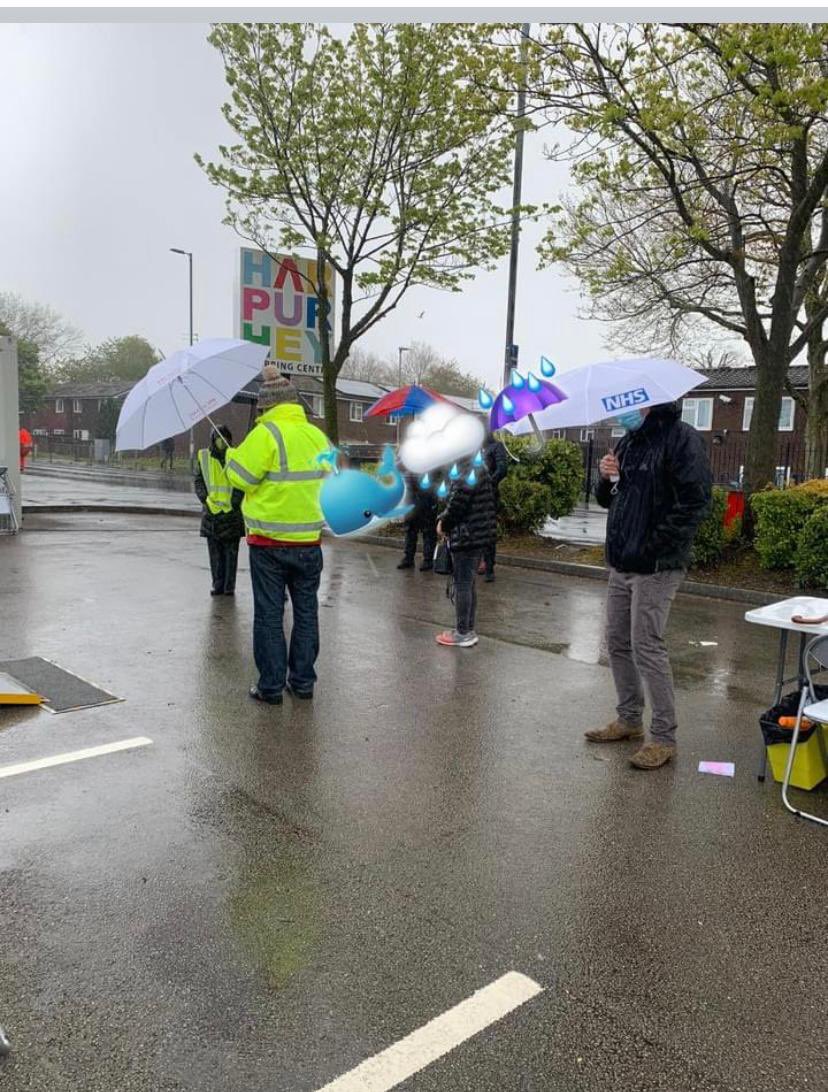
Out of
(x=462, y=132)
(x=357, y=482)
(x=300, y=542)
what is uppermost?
(x=462, y=132)

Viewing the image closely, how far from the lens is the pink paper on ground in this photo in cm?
452

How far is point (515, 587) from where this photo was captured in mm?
10641

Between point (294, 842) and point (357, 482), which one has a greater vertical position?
point (357, 482)

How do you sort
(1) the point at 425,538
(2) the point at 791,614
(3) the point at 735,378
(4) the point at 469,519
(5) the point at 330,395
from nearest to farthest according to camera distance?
(2) the point at 791,614, (4) the point at 469,519, (1) the point at 425,538, (5) the point at 330,395, (3) the point at 735,378

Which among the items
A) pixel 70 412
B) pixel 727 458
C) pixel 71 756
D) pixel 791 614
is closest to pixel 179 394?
pixel 71 756

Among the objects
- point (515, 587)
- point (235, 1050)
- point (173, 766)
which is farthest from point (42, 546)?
point (235, 1050)

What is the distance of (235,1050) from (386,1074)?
444 millimetres

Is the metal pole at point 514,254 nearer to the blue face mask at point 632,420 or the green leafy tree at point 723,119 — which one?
the green leafy tree at point 723,119

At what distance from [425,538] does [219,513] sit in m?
3.34

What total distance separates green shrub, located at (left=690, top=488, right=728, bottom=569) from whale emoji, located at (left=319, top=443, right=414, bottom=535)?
24.1ft

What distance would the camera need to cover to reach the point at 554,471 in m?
13.5

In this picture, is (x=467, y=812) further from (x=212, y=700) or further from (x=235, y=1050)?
(x=212, y=700)

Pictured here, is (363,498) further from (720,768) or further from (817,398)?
(817,398)

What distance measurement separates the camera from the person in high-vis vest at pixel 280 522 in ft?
16.4
